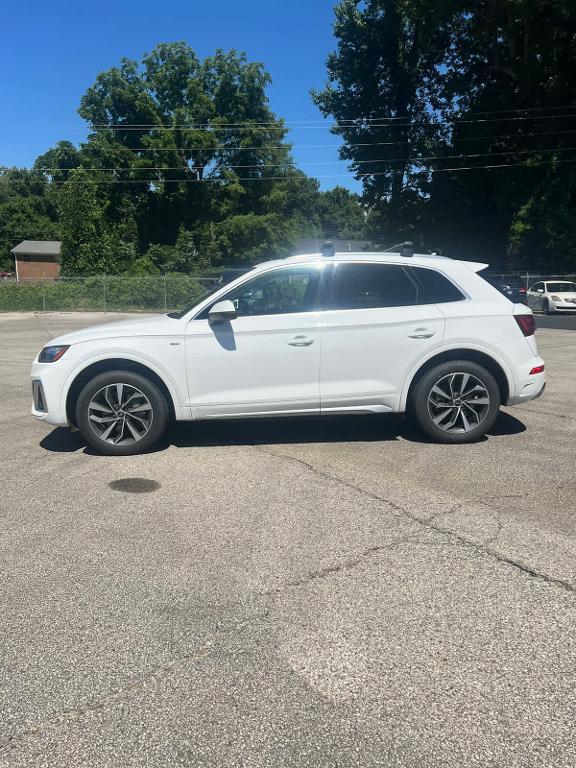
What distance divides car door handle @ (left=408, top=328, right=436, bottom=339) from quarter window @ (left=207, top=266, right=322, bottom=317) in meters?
0.95

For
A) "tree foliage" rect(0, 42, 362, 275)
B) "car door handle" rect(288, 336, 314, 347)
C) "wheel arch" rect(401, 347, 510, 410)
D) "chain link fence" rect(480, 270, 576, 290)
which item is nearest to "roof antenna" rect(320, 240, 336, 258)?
"car door handle" rect(288, 336, 314, 347)

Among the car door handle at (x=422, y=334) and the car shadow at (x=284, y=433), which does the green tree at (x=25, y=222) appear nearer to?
the car shadow at (x=284, y=433)

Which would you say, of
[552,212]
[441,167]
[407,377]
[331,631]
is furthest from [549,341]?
[441,167]

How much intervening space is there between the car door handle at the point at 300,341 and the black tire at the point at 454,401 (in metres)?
1.08

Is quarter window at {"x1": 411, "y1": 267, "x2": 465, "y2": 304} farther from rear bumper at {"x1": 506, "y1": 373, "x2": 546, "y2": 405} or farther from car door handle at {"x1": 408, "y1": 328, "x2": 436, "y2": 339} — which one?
rear bumper at {"x1": 506, "y1": 373, "x2": 546, "y2": 405}

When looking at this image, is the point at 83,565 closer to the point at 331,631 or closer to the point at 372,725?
the point at 331,631

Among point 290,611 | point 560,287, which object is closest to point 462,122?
point 560,287

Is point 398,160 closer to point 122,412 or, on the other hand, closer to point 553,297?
point 553,297

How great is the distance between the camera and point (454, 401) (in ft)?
19.4

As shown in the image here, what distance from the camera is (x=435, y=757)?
2152 millimetres

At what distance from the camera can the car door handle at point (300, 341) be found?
574 cm

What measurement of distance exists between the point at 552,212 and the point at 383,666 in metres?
38.3

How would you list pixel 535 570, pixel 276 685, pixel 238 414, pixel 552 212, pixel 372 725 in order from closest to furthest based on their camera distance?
pixel 372 725 < pixel 276 685 < pixel 535 570 < pixel 238 414 < pixel 552 212

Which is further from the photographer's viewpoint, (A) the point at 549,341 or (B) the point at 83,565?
(A) the point at 549,341
